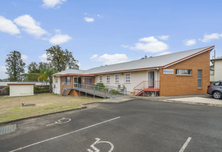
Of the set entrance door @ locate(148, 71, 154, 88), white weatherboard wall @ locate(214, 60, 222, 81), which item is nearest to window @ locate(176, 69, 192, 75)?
entrance door @ locate(148, 71, 154, 88)

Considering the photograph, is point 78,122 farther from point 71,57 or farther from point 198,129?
point 71,57

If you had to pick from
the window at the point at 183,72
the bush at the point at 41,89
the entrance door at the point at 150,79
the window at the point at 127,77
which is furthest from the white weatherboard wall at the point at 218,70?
the bush at the point at 41,89

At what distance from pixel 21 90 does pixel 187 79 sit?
26.1 m

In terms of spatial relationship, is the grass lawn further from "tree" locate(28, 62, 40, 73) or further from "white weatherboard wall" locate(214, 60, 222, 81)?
"tree" locate(28, 62, 40, 73)

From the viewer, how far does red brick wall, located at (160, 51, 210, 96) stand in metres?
13.9

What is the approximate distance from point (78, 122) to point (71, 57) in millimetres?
39714

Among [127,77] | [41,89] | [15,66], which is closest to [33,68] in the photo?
[15,66]

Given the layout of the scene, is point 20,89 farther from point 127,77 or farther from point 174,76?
point 174,76

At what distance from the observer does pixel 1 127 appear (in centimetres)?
538

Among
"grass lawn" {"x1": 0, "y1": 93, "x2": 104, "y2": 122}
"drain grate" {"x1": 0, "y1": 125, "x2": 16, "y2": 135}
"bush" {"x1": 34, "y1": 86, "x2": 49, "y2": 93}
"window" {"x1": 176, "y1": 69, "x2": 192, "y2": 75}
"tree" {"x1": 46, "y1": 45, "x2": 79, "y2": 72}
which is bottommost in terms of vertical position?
"bush" {"x1": 34, "y1": 86, "x2": 49, "y2": 93}

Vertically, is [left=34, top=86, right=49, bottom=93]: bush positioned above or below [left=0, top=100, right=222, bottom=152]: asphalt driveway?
below

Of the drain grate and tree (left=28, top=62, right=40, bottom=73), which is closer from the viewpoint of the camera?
the drain grate

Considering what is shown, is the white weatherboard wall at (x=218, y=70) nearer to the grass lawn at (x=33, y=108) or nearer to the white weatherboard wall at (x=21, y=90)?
the grass lawn at (x=33, y=108)

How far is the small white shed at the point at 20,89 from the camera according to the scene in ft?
70.4
